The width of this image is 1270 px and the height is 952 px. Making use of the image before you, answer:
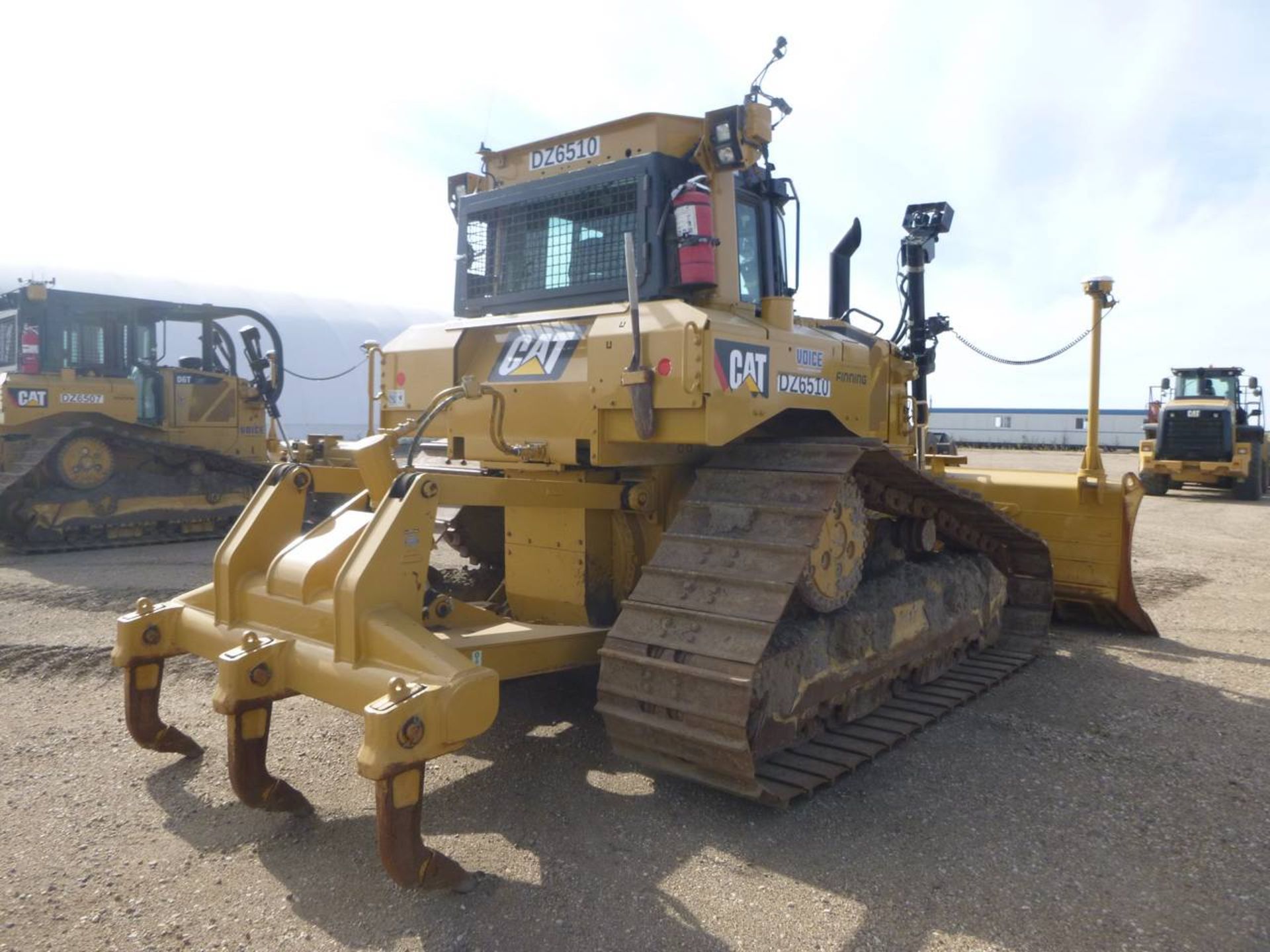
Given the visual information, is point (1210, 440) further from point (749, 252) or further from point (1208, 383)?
point (749, 252)

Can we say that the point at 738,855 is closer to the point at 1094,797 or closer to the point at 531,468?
the point at 1094,797

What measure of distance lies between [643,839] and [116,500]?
34.7 ft

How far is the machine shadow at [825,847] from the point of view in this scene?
306cm

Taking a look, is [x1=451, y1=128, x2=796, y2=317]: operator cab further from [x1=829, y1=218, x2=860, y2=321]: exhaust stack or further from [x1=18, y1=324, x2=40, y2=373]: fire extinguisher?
[x1=18, y1=324, x2=40, y2=373]: fire extinguisher

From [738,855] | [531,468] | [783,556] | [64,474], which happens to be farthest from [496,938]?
[64,474]

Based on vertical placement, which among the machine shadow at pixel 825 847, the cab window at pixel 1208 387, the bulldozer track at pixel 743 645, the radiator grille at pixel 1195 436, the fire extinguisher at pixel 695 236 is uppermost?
the cab window at pixel 1208 387

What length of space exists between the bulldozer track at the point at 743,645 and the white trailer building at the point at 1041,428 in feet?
130

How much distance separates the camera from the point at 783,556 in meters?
3.83

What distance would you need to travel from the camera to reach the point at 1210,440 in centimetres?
2005

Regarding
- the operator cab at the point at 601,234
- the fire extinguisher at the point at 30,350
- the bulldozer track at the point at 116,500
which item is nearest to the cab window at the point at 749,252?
the operator cab at the point at 601,234

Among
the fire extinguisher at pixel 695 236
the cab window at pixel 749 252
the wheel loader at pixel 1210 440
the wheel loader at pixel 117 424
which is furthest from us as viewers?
the wheel loader at pixel 1210 440

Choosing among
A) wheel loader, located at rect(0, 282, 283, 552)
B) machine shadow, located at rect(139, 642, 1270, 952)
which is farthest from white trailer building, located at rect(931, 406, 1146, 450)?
machine shadow, located at rect(139, 642, 1270, 952)

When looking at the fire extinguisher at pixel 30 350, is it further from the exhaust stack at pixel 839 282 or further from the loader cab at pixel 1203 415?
the loader cab at pixel 1203 415

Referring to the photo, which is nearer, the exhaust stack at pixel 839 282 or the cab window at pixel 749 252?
the cab window at pixel 749 252
